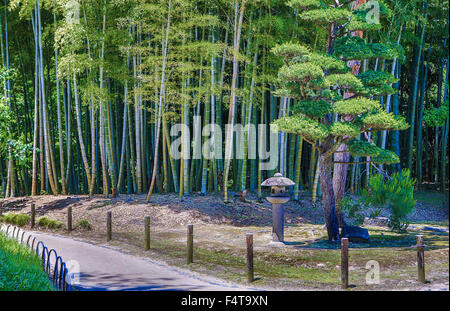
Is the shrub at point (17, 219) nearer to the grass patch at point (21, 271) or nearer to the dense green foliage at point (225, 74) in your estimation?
the dense green foliage at point (225, 74)

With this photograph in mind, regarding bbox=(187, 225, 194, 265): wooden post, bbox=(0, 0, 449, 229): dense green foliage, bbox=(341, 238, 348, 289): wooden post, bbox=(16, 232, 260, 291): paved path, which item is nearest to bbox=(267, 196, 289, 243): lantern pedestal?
bbox=(0, 0, 449, 229): dense green foliage

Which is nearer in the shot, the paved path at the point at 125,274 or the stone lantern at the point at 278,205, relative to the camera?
the paved path at the point at 125,274

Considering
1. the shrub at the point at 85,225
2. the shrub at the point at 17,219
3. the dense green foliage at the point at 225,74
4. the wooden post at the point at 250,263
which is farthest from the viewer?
the shrub at the point at 17,219

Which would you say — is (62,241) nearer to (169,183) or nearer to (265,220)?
(265,220)

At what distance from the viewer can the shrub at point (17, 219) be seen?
12.5m

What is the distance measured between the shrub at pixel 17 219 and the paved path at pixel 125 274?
3622 mm

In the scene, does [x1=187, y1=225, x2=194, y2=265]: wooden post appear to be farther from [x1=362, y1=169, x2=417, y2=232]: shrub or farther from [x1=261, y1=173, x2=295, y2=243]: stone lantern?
[x1=362, y1=169, x2=417, y2=232]: shrub

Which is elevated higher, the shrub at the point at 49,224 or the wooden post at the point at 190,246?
the wooden post at the point at 190,246

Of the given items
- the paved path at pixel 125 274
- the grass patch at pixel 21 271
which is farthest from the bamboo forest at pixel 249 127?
the grass patch at pixel 21 271

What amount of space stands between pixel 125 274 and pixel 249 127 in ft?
29.9

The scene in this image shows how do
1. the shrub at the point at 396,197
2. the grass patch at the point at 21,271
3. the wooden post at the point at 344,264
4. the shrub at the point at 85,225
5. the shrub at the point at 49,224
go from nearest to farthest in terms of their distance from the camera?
1. the grass patch at the point at 21,271
2. the wooden post at the point at 344,264
3. the shrub at the point at 396,197
4. the shrub at the point at 85,225
5. the shrub at the point at 49,224

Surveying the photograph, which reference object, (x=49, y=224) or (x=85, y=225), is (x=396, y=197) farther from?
(x=49, y=224)

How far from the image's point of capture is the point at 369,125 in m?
8.99

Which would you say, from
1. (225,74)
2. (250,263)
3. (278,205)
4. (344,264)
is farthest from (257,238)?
(225,74)
